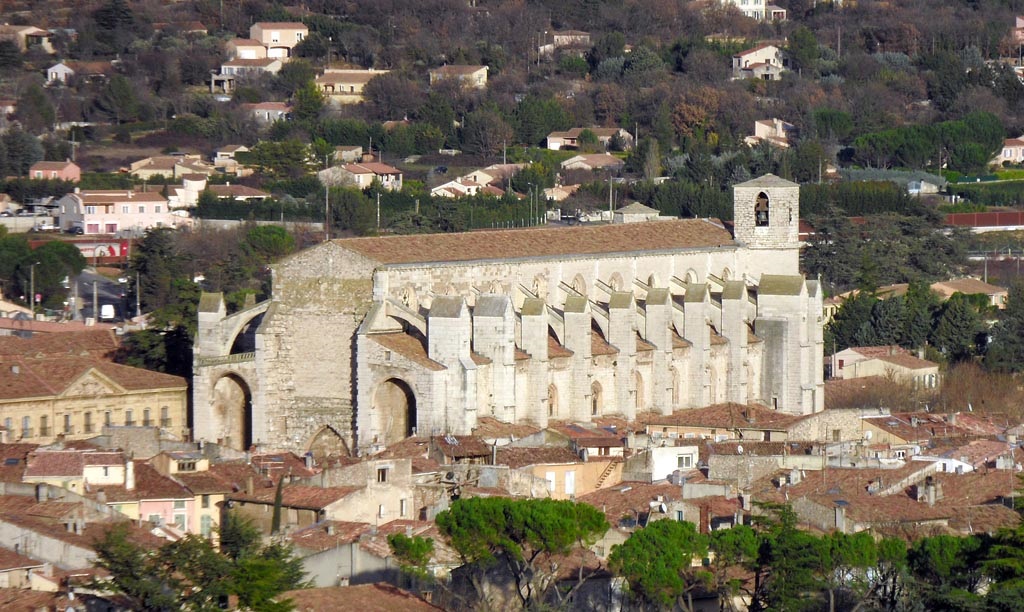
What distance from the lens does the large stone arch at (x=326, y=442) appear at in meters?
52.6

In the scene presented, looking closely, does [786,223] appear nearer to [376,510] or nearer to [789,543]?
[376,510]

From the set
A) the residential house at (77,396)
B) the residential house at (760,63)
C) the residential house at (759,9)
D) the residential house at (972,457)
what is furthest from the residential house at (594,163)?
the residential house at (972,457)

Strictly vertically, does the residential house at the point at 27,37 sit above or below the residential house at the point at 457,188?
above

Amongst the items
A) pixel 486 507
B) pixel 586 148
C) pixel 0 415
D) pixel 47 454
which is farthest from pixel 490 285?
pixel 586 148

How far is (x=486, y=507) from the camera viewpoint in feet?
119

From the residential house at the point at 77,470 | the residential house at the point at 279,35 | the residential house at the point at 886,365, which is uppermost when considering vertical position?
the residential house at the point at 279,35

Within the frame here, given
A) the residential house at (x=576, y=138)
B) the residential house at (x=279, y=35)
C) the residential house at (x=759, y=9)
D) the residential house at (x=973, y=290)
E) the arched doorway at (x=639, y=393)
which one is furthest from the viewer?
the residential house at (x=759, y=9)

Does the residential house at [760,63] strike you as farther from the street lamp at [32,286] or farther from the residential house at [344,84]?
the street lamp at [32,286]

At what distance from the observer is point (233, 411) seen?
54.2 m

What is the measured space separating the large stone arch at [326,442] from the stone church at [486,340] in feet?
0.09

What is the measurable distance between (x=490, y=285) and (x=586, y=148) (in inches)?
2198

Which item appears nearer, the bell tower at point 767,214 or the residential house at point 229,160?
the bell tower at point 767,214

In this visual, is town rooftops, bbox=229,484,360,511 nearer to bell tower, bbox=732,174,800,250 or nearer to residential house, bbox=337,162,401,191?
bell tower, bbox=732,174,800,250

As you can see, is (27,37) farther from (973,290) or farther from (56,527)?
(56,527)
